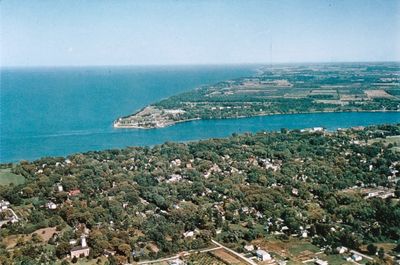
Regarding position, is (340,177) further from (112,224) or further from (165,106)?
(165,106)

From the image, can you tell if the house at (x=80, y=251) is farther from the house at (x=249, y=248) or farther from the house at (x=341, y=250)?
the house at (x=341, y=250)

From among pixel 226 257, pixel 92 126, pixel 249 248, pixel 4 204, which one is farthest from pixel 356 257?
pixel 92 126

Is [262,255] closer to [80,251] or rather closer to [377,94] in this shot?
[80,251]

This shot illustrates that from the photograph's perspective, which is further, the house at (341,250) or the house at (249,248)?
the house at (249,248)

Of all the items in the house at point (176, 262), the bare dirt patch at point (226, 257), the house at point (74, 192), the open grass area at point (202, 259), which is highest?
the house at point (74, 192)

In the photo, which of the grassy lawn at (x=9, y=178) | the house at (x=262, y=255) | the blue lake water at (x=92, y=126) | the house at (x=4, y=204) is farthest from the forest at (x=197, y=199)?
the blue lake water at (x=92, y=126)

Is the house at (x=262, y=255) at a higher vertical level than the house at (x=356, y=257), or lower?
higher

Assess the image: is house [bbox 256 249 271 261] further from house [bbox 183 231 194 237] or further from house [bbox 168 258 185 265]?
house [bbox 183 231 194 237]

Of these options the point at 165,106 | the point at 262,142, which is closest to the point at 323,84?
the point at 165,106
